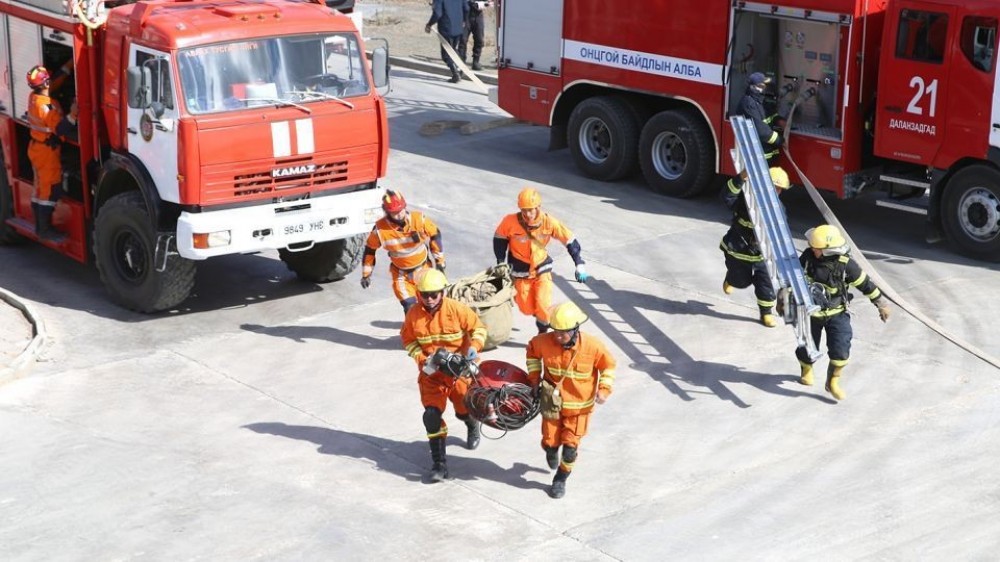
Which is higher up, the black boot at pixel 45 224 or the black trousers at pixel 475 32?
the black trousers at pixel 475 32

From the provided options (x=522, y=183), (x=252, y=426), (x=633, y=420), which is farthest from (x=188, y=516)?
(x=522, y=183)

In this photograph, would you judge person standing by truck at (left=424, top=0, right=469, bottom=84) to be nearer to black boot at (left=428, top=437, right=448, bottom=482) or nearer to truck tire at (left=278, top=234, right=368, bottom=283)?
truck tire at (left=278, top=234, right=368, bottom=283)

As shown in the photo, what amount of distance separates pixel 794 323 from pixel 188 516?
5107 mm

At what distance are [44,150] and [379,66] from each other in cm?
339

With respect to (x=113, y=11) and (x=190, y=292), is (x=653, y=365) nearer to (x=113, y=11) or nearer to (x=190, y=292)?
(x=190, y=292)

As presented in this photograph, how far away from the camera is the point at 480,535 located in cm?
919

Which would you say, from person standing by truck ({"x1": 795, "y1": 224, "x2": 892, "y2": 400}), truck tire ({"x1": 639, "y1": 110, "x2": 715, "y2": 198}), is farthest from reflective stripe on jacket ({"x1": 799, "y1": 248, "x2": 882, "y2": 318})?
truck tire ({"x1": 639, "y1": 110, "x2": 715, "y2": 198})

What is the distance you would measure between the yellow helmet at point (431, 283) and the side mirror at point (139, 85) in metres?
3.90

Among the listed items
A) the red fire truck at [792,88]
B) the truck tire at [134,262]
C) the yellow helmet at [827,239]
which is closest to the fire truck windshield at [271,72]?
the truck tire at [134,262]

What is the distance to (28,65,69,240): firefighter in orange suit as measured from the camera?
13750 millimetres

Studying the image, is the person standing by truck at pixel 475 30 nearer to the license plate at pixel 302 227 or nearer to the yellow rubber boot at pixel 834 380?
the license plate at pixel 302 227

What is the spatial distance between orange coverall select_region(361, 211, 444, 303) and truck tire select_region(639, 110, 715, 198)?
19.3ft

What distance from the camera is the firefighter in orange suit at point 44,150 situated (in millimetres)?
13750

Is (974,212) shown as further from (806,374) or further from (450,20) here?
(450,20)
